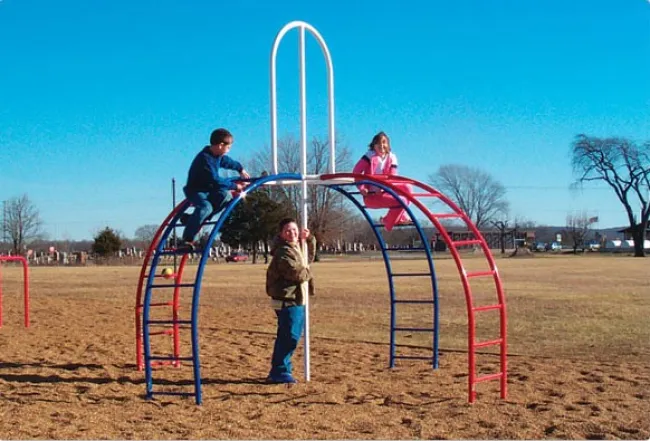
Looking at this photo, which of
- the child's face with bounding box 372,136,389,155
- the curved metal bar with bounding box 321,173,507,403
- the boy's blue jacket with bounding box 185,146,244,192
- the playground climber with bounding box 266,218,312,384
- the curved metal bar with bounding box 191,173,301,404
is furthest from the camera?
the child's face with bounding box 372,136,389,155

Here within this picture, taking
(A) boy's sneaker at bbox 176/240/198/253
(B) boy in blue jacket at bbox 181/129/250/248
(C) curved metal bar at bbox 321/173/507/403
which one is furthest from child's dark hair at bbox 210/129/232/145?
(C) curved metal bar at bbox 321/173/507/403

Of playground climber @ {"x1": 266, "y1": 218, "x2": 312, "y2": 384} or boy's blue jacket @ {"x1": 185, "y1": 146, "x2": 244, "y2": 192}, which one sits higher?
boy's blue jacket @ {"x1": 185, "y1": 146, "x2": 244, "y2": 192}

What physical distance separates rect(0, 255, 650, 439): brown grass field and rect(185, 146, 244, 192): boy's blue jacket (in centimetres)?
200

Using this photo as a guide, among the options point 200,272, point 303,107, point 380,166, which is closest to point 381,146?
point 380,166

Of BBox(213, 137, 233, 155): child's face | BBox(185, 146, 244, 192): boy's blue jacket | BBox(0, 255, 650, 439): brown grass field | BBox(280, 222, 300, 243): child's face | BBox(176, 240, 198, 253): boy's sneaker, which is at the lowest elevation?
BBox(0, 255, 650, 439): brown grass field

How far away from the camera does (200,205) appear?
7.35 metres

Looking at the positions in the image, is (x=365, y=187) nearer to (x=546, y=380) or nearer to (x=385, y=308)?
(x=546, y=380)

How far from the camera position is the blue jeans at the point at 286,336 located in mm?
7559

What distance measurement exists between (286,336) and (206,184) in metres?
1.70

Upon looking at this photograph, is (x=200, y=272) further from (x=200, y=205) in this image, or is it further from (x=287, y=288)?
(x=287, y=288)

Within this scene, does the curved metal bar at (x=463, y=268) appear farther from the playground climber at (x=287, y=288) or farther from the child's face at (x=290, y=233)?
the playground climber at (x=287, y=288)

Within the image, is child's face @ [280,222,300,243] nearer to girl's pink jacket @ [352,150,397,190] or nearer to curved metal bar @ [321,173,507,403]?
curved metal bar @ [321,173,507,403]

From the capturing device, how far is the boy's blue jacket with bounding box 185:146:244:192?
729cm

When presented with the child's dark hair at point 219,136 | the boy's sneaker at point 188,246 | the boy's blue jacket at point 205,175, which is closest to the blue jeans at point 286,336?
the boy's sneaker at point 188,246
